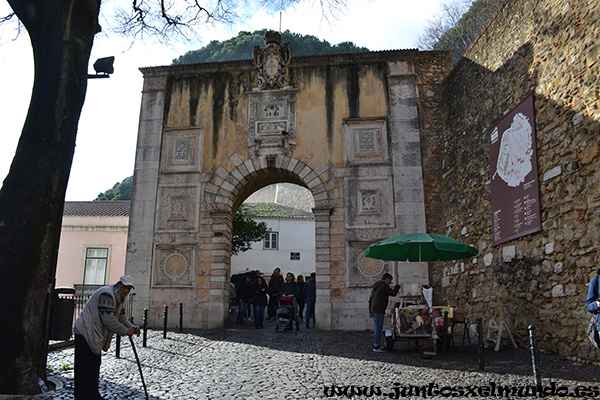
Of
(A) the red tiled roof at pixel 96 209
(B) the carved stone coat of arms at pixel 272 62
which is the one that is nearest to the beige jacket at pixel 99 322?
(B) the carved stone coat of arms at pixel 272 62

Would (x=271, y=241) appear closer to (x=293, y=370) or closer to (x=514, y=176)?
(x=514, y=176)

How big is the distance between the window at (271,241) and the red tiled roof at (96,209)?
9.68m

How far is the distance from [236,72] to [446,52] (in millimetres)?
6038

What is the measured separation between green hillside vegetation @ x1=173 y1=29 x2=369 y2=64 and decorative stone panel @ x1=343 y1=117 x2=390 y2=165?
80.6 feet

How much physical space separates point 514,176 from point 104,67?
23.3 ft

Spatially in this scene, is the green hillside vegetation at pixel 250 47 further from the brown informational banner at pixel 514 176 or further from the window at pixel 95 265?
the brown informational banner at pixel 514 176

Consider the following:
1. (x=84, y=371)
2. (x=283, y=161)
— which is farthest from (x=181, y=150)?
(x=84, y=371)

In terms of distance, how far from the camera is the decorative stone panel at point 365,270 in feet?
42.9

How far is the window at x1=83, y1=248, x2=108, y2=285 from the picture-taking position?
24.9 m

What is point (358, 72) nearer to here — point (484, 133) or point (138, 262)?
point (484, 133)

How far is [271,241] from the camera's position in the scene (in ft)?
112

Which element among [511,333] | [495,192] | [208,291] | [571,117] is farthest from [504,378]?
[208,291]

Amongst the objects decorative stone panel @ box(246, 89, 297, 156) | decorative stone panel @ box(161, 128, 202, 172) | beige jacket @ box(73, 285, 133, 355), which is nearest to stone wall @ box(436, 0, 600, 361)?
decorative stone panel @ box(246, 89, 297, 156)

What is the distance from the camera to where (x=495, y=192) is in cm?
1006
